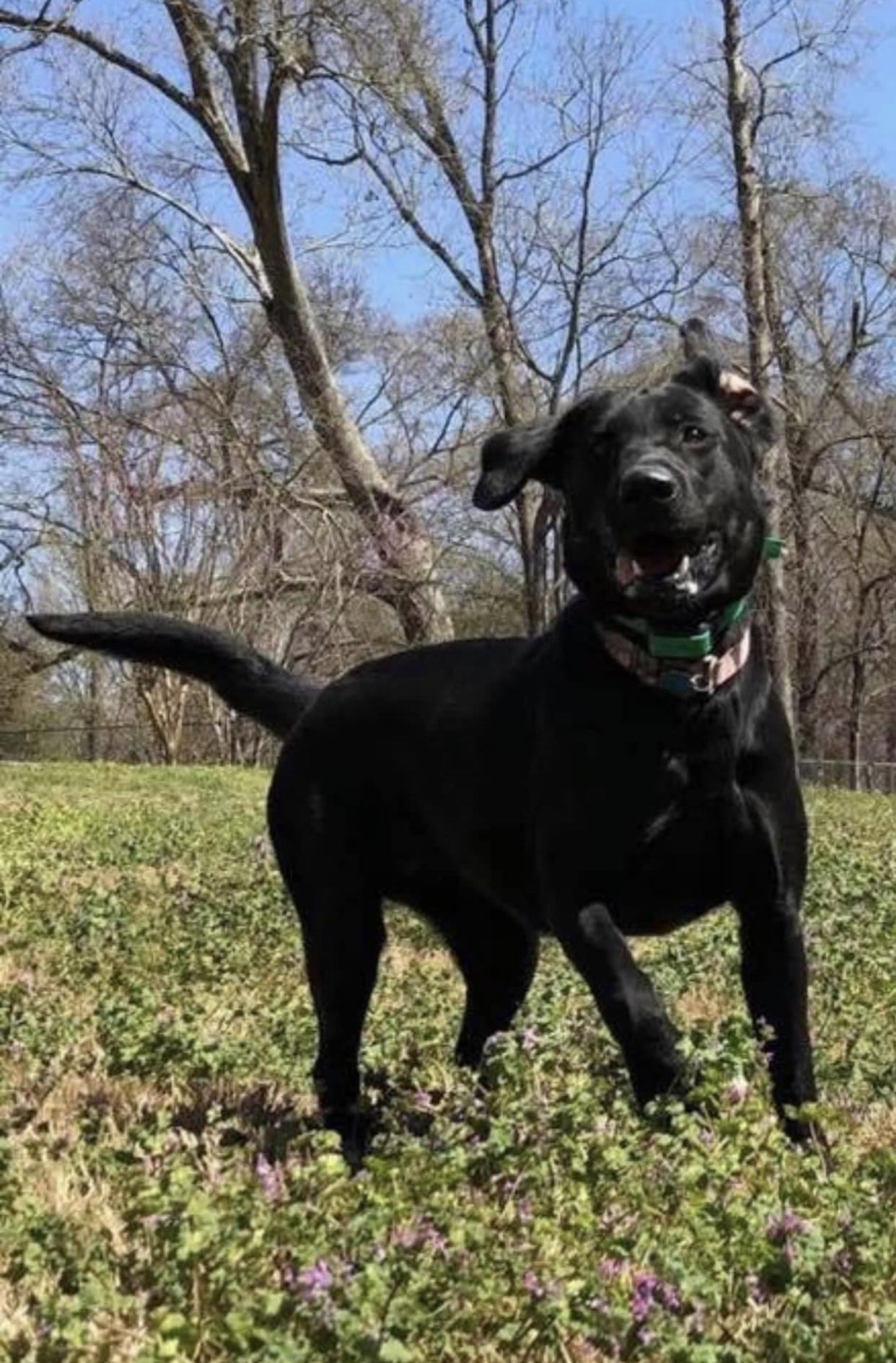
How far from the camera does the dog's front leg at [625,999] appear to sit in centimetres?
316

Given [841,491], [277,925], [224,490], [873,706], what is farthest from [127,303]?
[873,706]

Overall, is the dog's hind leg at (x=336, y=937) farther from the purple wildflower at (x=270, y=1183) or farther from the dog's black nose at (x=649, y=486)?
the purple wildflower at (x=270, y=1183)

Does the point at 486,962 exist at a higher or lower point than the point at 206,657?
lower

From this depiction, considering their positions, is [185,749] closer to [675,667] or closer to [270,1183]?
[675,667]

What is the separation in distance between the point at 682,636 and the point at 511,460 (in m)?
0.66

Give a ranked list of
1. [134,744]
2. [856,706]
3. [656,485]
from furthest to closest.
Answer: [856,706], [134,744], [656,485]

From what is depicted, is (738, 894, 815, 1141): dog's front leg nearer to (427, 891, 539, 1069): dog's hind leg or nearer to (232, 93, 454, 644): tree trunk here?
(427, 891, 539, 1069): dog's hind leg

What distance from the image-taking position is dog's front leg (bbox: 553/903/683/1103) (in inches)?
124

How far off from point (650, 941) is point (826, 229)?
24632 millimetres

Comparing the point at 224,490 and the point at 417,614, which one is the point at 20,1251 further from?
the point at 417,614

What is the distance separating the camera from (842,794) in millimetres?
18781

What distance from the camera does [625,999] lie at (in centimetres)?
322

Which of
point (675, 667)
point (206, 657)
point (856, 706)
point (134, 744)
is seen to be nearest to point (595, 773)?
point (675, 667)

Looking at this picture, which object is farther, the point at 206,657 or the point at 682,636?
the point at 206,657
